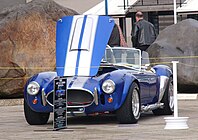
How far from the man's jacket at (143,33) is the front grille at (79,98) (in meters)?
6.46

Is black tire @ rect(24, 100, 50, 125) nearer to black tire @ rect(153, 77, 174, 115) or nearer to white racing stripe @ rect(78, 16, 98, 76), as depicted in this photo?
white racing stripe @ rect(78, 16, 98, 76)

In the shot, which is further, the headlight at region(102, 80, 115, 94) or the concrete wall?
the concrete wall

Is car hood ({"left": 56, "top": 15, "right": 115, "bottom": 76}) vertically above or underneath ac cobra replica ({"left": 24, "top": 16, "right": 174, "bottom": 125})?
above

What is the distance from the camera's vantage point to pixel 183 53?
61.5ft

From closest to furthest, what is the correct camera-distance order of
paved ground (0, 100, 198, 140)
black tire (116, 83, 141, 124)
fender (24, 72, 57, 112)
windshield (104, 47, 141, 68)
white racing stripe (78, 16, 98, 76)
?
1. paved ground (0, 100, 198, 140)
2. black tire (116, 83, 141, 124)
3. fender (24, 72, 57, 112)
4. white racing stripe (78, 16, 98, 76)
5. windshield (104, 47, 141, 68)

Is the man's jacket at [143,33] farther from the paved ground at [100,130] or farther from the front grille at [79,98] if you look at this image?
the front grille at [79,98]

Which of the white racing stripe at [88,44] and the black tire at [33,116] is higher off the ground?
the white racing stripe at [88,44]

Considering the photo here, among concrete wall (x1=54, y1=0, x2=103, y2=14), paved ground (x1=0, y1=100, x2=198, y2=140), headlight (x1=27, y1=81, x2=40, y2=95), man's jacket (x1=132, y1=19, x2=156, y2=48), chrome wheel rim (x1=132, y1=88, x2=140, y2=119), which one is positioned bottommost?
paved ground (x1=0, y1=100, x2=198, y2=140)

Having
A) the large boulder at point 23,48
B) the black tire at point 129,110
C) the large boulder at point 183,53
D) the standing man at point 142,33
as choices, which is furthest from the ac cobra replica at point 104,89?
the large boulder at point 183,53

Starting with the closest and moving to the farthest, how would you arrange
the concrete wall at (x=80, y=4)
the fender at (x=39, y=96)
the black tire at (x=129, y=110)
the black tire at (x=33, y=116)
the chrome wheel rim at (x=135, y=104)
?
1. the black tire at (x=129, y=110)
2. the fender at (x=39, y=96)
3. the chrome wheel rim at (x=135, y=104)
4. the black tire at (x=33, y=116)
5. the concrete wall at (x=80, y=4)

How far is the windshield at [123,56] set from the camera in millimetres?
12570

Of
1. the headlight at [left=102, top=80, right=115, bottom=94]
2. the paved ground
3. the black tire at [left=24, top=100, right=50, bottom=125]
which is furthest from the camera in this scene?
the black tire at [left=24, top=100, right=50, bottom=125]

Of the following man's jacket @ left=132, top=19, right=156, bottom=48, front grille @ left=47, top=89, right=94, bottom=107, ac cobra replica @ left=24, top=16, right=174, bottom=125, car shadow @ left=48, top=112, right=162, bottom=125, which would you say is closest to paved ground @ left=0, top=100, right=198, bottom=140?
car shadow @ left=48, top=112, right=162, bottom=125

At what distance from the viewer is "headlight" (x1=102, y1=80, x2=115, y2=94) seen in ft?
36.7
